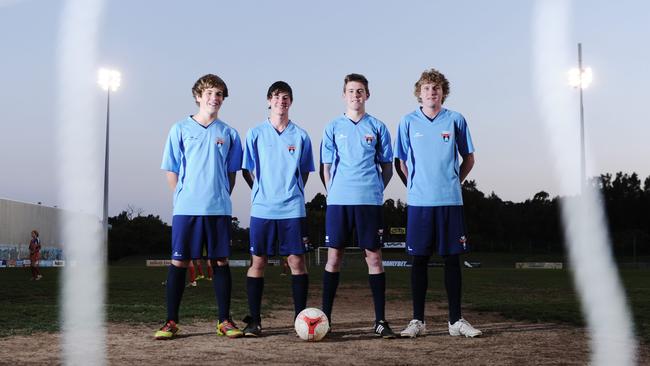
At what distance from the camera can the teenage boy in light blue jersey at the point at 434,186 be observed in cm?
631

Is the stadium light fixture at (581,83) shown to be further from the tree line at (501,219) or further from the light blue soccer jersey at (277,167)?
the tree line at (501,219)

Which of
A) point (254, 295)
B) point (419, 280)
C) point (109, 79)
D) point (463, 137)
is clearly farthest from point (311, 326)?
point (109, 79)

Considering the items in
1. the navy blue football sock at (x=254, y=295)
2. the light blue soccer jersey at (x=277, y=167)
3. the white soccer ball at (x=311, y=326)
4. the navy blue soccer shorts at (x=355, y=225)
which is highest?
the light blue soccer jersey at (x=277, y=167)

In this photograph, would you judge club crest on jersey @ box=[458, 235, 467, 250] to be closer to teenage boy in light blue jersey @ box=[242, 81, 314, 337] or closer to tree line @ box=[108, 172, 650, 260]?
teenage boy in light blue jersey @ box=[242, 81, 314, 337]

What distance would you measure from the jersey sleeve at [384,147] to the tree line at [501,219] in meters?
58.1

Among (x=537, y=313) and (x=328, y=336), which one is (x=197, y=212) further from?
(x=537, y=313)

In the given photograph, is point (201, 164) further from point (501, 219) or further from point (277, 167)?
point (501, 219)

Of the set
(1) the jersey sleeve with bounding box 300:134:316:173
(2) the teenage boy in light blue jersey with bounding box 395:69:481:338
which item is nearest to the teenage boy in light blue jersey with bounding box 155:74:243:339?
(1) the jersey sleeve with bounding box 300:134:316:173

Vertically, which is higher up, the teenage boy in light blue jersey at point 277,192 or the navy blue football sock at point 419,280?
the teenage boy in light blue jersey at point 277,192

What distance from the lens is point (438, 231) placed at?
6336mm

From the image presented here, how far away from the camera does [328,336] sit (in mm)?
6270

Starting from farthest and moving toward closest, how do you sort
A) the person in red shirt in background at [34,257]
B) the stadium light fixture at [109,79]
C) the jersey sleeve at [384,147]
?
1. the stadium light fixture at [109,79]
2. the person in red shirt in background at [34,257]
3. the jersey sleeve at [384,147]

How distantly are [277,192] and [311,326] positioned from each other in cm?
126

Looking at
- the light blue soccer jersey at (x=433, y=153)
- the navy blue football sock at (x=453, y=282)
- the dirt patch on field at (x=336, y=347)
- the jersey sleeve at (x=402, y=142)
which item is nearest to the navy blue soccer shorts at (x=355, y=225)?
the light blue soccer jersey at (x=433, y=153)
